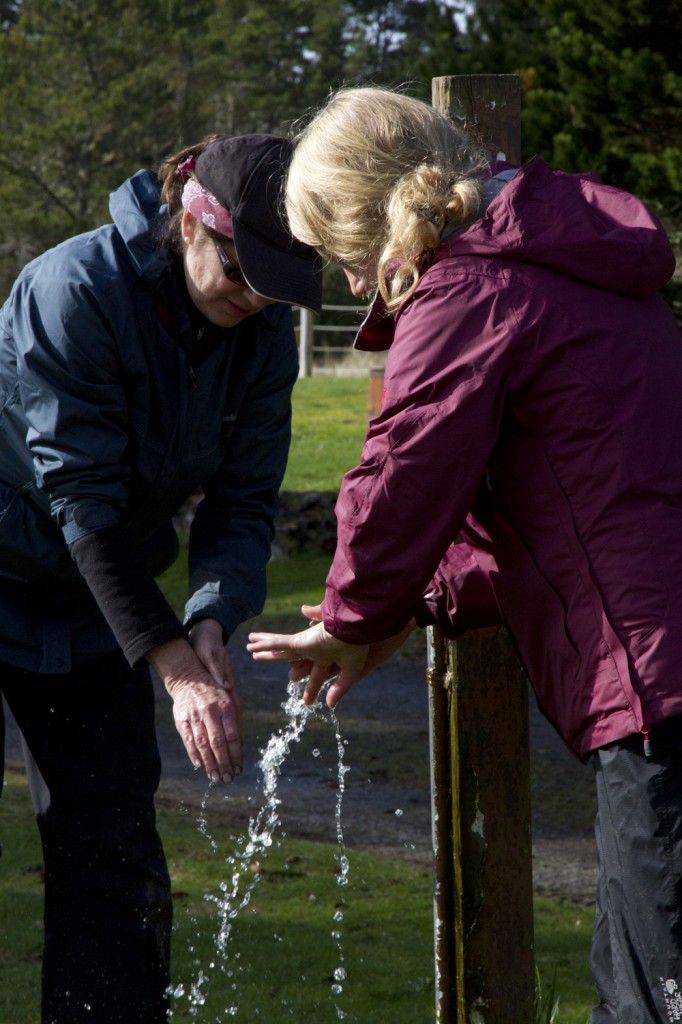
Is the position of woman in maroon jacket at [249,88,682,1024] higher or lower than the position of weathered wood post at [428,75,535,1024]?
higher

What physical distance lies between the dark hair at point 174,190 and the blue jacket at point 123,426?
0.02 meters

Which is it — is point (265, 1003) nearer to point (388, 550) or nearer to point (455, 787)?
point (455, 787)

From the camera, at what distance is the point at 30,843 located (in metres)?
Result: 5.12

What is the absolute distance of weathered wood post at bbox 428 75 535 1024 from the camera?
2.93 metres

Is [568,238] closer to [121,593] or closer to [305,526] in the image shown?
[121,593]

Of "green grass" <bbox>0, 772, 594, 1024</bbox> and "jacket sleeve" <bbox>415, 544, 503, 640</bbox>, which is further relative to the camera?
"green grass" <bbox>0, 772, 594, 1024</bbox>

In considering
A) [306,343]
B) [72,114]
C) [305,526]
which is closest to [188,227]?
[305,526]

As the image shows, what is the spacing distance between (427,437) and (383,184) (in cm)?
44

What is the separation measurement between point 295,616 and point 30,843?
147 inches

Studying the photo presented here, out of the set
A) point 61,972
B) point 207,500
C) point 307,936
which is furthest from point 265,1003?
point 207,500

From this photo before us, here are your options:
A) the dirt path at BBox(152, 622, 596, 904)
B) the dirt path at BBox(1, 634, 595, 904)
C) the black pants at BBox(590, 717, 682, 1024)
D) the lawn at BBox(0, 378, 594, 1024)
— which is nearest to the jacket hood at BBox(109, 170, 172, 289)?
the black pants at BBox(590, 717, 682, 1024)

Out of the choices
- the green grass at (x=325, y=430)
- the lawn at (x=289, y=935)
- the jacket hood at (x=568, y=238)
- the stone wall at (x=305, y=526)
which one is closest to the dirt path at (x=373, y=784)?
the lawn at (x=289, y=935)

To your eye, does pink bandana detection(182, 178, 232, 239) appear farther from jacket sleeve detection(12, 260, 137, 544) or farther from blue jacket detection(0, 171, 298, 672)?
jacket sleeve detection(12, 260, 137, 544)

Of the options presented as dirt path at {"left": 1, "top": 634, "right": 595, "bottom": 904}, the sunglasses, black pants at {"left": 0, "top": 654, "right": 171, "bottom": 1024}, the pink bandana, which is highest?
the pink bandana
